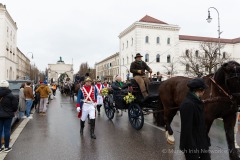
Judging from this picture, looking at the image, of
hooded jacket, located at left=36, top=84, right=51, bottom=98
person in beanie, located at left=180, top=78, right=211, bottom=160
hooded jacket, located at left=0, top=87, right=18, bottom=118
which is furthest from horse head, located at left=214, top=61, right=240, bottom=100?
hooded jacket, located at left=36, top=84, right=51, bottom=98

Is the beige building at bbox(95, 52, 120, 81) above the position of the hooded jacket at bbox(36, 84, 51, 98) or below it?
above

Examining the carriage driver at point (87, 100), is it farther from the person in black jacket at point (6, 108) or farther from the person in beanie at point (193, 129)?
the person in beanie at point (193, 129)

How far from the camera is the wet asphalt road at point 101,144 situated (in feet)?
19.1

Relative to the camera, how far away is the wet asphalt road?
229 inches

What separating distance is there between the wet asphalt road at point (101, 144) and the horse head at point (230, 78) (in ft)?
4.86

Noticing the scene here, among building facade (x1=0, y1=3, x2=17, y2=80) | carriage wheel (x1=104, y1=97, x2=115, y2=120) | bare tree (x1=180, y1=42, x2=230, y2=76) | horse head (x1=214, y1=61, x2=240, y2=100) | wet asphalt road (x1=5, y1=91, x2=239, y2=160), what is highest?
building facade (x1=0, y1=3, x2=17, y2=80)

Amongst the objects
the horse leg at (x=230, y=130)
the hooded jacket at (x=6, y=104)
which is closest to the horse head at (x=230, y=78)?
the horse leg at (x=230, y=130)

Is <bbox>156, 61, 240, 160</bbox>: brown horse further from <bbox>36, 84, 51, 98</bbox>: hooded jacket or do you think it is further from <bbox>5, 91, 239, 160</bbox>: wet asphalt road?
<bbox>36, 84, 51, 98</bbox>: hooded jacket

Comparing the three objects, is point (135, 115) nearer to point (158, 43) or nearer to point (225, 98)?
point (225, 98)

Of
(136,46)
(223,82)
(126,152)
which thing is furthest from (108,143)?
(136,46)

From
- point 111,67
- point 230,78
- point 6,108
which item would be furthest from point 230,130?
point 111,67

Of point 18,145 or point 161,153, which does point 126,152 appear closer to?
point 161,153

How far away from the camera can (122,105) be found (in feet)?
32.7

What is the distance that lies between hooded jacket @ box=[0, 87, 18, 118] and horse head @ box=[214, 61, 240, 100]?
479cm
